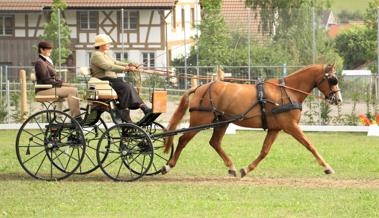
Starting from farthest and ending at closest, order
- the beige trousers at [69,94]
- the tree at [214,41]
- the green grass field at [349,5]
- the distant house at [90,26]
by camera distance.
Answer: the green grass field at [349,5]
the distant house at [90,26]
the tree at [214,41]
the beige trousers at [69,94]

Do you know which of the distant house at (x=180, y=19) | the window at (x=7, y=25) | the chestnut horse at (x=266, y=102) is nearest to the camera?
the chestnut horse at (x=266, y=102)

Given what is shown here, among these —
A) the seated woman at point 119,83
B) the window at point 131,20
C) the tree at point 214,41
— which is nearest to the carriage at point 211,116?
the seated woman at point 119,83

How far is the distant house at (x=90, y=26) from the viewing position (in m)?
Result: 46.8

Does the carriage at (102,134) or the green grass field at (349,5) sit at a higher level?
the green grass field at (349,5)

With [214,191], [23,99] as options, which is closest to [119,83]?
[214,191]

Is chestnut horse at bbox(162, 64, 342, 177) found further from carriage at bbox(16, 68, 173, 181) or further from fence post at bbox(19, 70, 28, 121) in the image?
fence post at bbox(19, 70, 28, 121)

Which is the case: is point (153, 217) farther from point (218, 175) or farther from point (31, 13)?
point (31, 13)

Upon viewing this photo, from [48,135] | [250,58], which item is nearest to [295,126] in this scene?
[48,135]

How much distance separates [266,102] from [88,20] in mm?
32086

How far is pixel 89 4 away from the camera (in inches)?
1852

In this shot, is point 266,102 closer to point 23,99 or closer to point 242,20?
point 23,99

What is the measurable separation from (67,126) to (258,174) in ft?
9.19

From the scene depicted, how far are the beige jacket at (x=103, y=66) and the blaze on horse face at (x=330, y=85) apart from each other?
9.13 ft

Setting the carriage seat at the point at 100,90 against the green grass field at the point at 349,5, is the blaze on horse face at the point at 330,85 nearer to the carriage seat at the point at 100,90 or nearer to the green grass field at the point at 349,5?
the carriage seat at the point at 100,90
